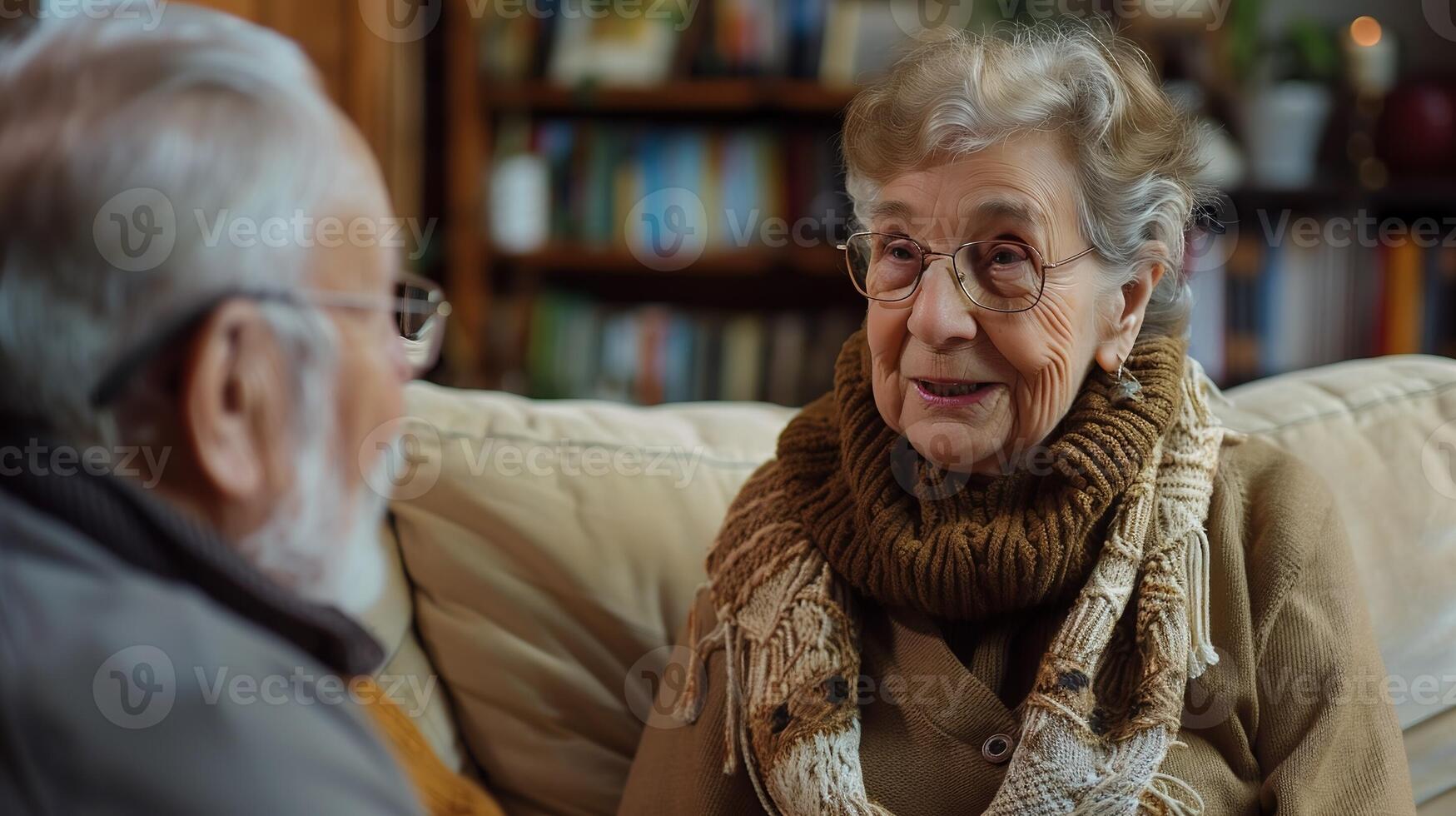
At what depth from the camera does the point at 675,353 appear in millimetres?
Answer: 3238

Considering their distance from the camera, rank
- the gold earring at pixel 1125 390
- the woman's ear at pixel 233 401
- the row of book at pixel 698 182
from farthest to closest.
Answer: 1. the row of book at pixel 698 182
2. the gold earring at pixel 1125 390
3. the woman's ear at pixel 233 401

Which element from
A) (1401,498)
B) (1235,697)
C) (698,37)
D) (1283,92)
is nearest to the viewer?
(1235,697)

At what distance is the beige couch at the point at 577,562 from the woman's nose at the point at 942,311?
0.46m

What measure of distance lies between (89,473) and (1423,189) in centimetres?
286

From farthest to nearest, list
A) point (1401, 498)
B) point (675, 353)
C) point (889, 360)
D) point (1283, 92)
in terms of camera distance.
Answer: point (675, 353), point (1283, 92), point (1401, 498), point (889, 360)

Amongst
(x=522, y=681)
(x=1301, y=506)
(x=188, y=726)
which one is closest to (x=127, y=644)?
(x=188, y=726)

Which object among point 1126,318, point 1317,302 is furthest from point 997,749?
point 1317,302

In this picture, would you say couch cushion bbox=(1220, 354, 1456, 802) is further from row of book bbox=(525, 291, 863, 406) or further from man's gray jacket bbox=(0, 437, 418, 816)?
row of book bbox=(525, 291, 863, 406)

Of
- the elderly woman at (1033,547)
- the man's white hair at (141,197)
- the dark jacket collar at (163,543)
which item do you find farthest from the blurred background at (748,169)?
the dark jacket collar at (163,543)

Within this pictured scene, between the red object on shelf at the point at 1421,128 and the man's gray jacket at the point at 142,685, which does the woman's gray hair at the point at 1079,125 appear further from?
the red object on shelf at the point at 1421,128

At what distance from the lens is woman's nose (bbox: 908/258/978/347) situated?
125 centimetres

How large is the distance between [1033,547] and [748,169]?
2.08m

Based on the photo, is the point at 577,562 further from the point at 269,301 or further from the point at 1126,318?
the point at 269,301

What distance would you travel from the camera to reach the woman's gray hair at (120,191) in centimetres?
68
